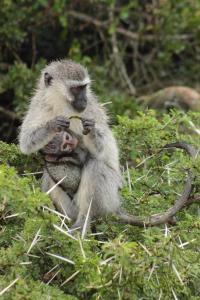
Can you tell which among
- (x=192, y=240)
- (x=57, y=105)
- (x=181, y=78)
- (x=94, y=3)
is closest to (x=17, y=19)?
(x=94, y=3)

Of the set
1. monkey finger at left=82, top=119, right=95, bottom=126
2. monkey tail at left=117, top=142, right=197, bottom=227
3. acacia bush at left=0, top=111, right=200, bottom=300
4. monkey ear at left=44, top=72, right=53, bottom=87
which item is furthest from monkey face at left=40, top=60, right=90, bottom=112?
acacia bush at left=0, top=111, right=200, bottom=300

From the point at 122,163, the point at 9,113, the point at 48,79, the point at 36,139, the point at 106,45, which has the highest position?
the point at 48,79

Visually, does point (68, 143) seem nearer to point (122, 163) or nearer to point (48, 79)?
point (48, 79)

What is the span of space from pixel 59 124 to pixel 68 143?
240mm

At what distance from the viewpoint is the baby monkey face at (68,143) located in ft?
21.6

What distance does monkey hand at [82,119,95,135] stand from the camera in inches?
253

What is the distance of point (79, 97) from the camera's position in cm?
672

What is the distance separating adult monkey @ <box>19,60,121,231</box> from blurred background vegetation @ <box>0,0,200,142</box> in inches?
142

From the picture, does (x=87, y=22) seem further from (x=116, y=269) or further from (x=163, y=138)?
(x=116, y=269)

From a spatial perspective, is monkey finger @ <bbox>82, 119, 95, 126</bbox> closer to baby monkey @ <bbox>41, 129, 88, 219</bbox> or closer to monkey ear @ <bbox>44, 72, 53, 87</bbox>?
baby monkey @ <bbox>41, 129, 88, 219</bbox>

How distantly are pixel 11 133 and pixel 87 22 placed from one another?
2255 millimetres

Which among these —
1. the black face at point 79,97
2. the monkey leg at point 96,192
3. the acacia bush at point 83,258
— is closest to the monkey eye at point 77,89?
the black face at point 79,97

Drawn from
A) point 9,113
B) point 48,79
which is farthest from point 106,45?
point 48,79

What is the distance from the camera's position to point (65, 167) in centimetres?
661
